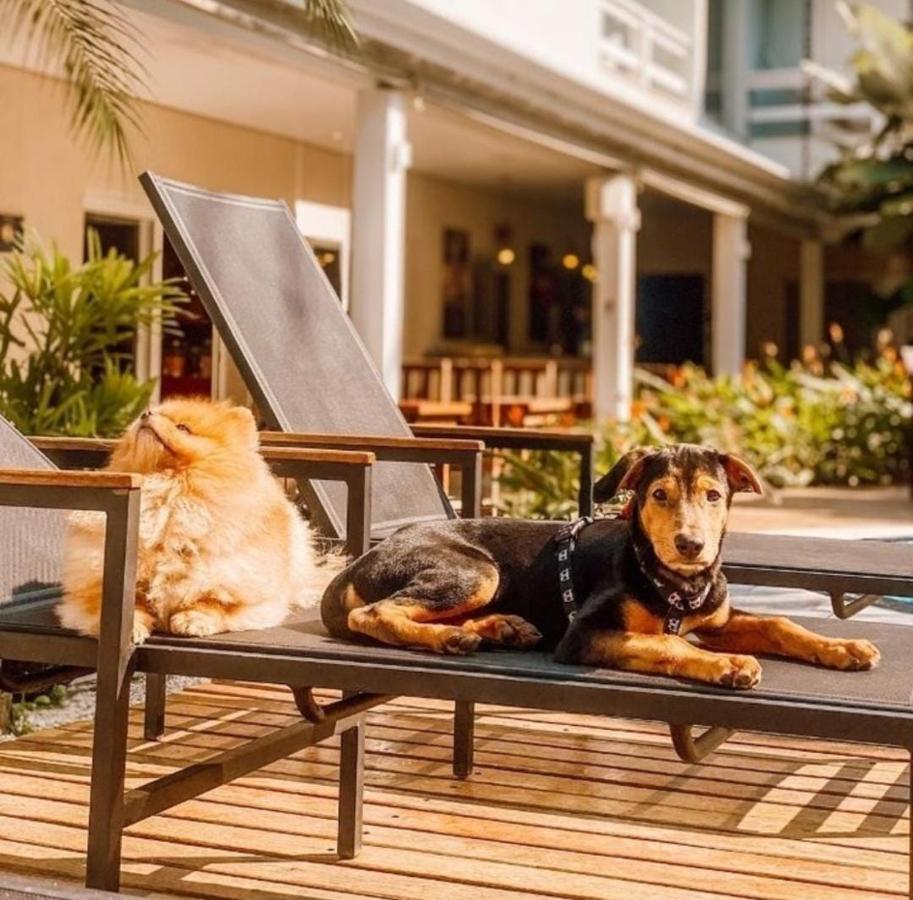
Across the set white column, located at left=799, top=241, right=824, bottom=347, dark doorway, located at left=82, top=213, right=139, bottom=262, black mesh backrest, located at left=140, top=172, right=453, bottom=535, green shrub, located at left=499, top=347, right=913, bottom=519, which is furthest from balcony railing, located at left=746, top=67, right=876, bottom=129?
black mesh backrest, located at left=140, top=172, right=453, bottom=535

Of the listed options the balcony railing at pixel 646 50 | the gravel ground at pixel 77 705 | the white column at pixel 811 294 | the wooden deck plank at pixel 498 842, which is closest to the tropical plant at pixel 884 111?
the balcony railing at pixel 646 50

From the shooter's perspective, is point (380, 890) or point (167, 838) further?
point (167, 838)

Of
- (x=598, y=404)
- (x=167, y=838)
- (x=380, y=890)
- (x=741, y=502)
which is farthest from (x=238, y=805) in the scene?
(x=598, y=404)

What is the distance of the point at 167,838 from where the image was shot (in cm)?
293

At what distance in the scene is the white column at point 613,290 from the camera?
1287cm

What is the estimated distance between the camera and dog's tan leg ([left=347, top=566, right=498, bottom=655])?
2.39 m

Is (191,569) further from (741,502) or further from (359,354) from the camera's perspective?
(741,502)

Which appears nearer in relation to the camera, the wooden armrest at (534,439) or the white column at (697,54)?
the wooden armrest at (534,439)

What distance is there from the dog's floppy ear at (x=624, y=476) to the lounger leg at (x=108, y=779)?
2.56 ft

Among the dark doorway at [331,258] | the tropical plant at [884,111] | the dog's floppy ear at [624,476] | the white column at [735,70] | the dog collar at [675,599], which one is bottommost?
the dog collar at [675,599]

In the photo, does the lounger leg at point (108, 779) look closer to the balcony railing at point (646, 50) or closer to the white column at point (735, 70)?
the balcony railing at point (646, 50)

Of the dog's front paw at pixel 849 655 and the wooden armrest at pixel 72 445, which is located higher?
the wooden armrest at pixel 72 445

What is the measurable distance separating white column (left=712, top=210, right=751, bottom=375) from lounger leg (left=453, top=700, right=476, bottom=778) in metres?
13.0

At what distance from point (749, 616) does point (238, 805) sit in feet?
3.88
